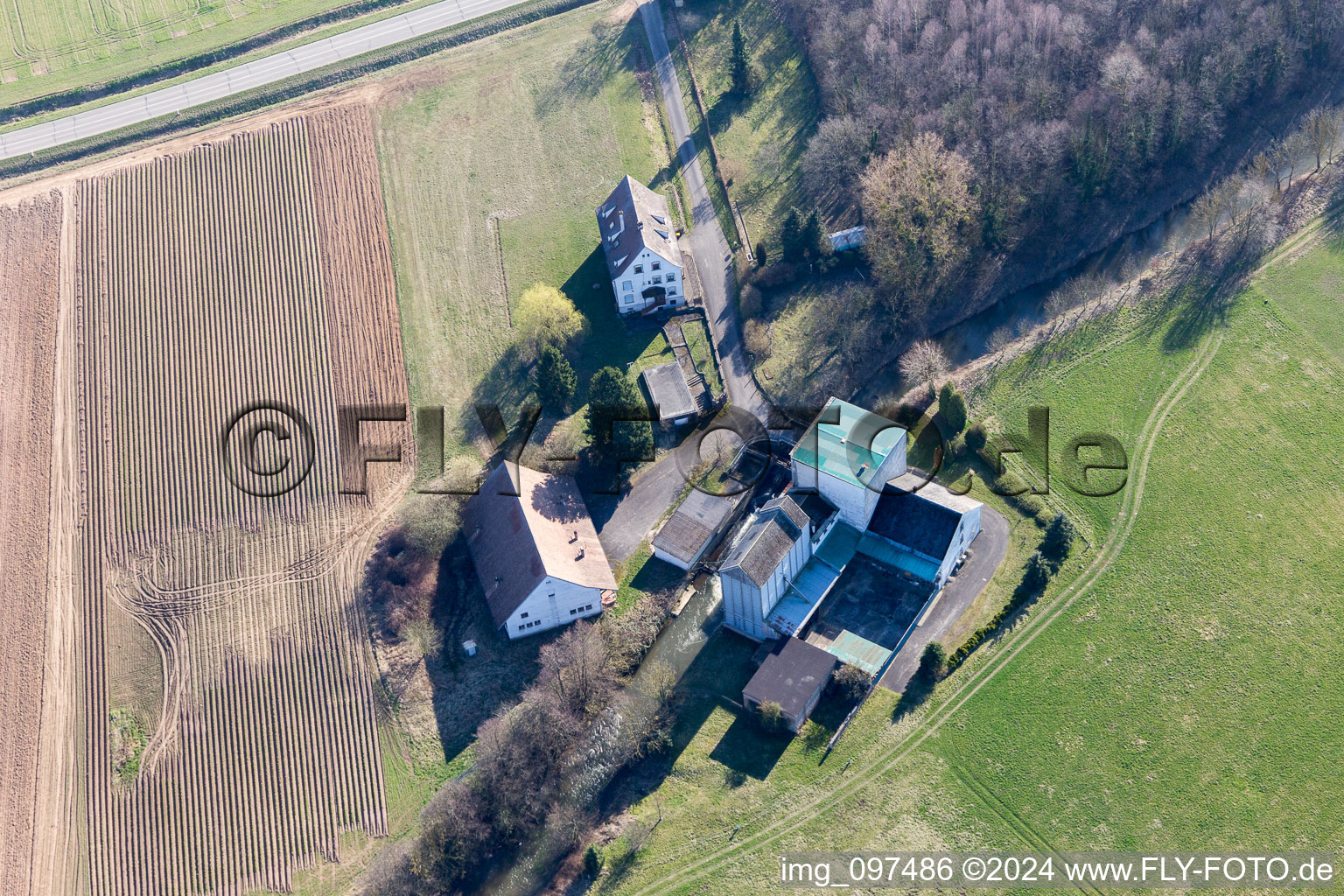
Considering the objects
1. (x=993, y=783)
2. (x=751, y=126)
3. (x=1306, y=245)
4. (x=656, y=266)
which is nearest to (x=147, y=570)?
(x=656, y=266)

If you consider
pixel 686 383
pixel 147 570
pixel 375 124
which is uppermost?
pixel 375 124

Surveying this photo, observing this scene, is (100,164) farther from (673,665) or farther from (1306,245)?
(1306,245)

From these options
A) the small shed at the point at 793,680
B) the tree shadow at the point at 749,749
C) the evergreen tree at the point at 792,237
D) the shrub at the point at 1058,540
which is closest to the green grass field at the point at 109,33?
the evergreen tree at the point at 792,237

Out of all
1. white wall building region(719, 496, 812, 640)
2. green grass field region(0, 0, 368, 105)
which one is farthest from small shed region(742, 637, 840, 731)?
green grass field region(0, 0, 368, 105)

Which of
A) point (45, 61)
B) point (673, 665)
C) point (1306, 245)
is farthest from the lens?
point (45, 61)

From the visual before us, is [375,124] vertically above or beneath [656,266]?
above

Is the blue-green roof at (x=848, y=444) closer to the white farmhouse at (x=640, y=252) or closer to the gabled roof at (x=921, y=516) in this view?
the gabled roof at (x=921, y=516)

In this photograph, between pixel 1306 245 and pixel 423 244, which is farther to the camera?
pixel 423 244
